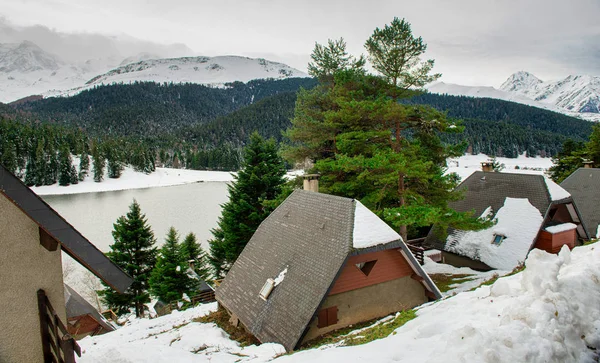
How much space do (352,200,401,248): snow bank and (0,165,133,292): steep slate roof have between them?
6520 mm

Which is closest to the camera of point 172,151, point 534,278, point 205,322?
point 534,278

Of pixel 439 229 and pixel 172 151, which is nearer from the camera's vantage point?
pixel 439 229

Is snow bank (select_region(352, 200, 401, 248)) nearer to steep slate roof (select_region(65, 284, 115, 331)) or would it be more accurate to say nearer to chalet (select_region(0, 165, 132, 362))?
chalet (select_region(0, 165, 132, 362))

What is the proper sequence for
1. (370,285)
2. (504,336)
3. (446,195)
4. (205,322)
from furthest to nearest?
(446,195) < (205,322) < (370,285) < (504,336)

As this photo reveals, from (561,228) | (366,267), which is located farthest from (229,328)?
(561,228)

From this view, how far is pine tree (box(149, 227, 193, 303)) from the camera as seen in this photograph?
22156 millimetres

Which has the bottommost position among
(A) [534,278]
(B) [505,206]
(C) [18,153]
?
(B) [505,206]

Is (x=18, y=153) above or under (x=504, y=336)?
above

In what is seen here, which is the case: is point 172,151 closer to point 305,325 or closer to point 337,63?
point 337,63

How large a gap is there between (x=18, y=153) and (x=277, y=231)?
11937cm

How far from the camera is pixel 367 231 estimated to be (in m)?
10.5

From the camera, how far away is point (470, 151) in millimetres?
133875

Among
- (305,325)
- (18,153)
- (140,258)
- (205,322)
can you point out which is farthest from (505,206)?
(18,153)

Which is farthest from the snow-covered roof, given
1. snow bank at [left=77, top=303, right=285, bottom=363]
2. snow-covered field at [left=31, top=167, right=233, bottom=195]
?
snow-covered field at [left=31, top=167, right=233, bottom=195]
